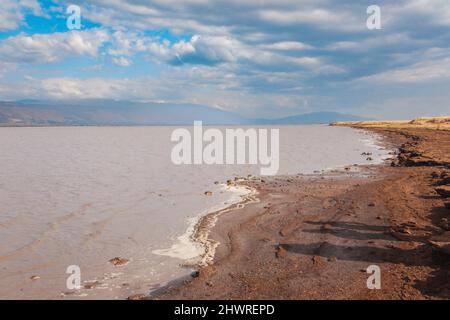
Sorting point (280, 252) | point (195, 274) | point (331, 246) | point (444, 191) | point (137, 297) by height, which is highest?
point (444, 191)

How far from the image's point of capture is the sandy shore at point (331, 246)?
11.9 meters

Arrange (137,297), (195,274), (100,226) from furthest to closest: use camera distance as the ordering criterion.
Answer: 1. (100,226)
2. (195,274)
3. (137,297)

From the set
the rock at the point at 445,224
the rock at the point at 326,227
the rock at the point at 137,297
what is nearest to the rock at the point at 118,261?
the rock at the point at 137,297

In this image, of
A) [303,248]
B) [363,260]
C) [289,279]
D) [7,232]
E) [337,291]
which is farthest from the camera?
[7,232]

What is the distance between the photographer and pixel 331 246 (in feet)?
A: 51.0

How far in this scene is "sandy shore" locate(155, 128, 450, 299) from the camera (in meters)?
11.9

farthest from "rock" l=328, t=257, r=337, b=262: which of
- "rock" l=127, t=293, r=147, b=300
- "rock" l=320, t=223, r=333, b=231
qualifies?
"rock" l=127, t=293, r=147, b=300

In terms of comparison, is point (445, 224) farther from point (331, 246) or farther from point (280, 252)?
point (280, 252)

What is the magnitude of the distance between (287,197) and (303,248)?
1112cm

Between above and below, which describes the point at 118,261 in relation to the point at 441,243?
below


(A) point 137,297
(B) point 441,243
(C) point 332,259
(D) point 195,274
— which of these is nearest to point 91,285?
(A) point 137,297
